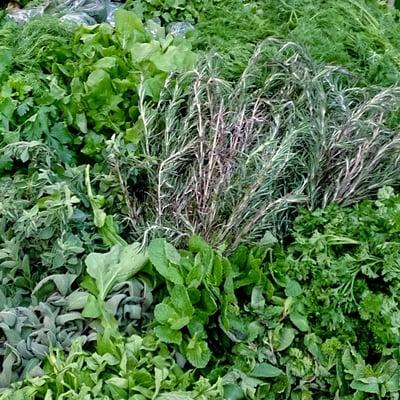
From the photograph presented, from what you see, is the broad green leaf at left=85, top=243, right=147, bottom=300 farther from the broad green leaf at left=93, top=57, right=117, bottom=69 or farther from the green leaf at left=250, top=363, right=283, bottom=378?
the broad green leaf at left=93, top=57, right=117, bottom=69

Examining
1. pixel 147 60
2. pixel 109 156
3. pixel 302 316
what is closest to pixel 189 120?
pixel 109 156

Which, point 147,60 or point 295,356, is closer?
point 295,356

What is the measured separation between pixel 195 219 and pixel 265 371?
423 mm

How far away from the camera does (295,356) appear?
4.42ft

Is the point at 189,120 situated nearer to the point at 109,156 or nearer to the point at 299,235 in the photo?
the point at 109,156

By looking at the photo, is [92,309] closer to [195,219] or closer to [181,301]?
[181,301]

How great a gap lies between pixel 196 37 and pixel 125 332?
1.19 metres

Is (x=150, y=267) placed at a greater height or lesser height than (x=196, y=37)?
lesser

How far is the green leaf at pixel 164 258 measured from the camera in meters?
1.31

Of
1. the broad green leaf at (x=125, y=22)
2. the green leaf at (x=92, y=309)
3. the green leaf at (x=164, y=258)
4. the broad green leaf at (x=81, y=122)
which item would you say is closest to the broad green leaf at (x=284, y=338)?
the green leaf at (x=164, y=258)

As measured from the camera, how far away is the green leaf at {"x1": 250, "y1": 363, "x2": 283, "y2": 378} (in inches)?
50.9

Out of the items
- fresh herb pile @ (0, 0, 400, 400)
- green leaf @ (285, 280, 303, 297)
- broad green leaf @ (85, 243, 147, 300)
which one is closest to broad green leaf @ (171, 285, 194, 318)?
fresh herb pile @ (0, 0, 400, 400)

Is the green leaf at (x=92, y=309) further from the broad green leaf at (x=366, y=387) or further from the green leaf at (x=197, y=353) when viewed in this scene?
the broad green leaf at (x=366, y=387)

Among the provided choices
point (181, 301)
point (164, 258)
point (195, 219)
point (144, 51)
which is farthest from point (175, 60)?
point (181, 301)
